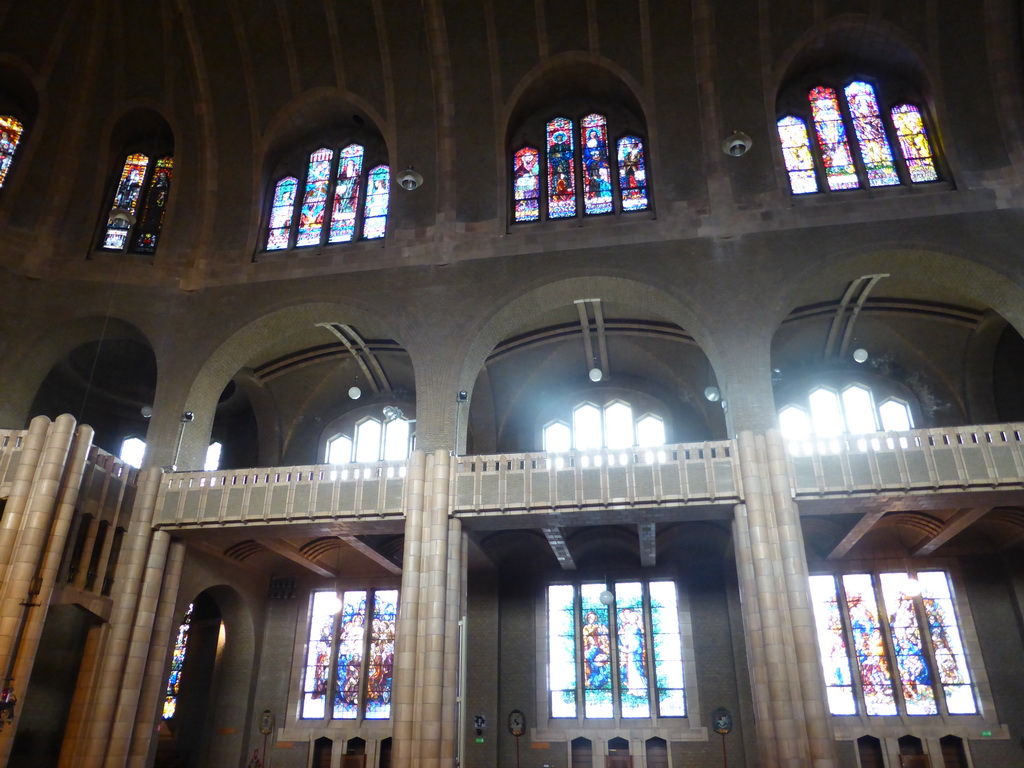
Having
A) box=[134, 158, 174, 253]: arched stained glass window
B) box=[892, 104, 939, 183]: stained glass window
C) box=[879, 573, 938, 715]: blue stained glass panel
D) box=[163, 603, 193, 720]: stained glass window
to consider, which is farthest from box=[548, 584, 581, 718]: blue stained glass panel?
box=[134, 158, 174, 253]: arched stained glass window

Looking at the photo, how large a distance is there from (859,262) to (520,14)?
1067 cm

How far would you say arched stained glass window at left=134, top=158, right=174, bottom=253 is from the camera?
20203 millimetres

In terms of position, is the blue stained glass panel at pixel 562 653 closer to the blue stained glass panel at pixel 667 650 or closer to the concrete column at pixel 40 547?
the blue stained glass panel at pixel 667 650

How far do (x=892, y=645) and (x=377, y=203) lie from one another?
18.2 metres

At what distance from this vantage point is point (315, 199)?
21000 mm

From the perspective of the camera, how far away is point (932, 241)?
16.5m

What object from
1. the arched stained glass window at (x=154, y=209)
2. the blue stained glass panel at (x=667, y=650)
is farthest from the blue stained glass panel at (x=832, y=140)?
the arched stained glass window at (x=154, y=209)

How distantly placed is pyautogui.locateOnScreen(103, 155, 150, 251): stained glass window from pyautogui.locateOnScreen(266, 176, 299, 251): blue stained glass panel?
3668mm

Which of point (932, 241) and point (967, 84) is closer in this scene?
point (932, 241)

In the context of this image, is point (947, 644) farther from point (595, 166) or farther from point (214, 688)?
point (214, 688)

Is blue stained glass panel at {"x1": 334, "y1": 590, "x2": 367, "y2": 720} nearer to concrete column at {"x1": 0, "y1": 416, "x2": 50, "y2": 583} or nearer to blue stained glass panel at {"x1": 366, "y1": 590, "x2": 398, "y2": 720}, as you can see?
blue stained glass panel at {"x1": 366, "y1": 590, "x2": 398, "y2": 720}

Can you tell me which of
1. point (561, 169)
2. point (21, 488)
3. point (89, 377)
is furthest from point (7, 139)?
point (561, 169)

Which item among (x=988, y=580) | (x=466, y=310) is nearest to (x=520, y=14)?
(x=466, y=310)

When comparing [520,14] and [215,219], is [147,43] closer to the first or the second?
[215,219]
